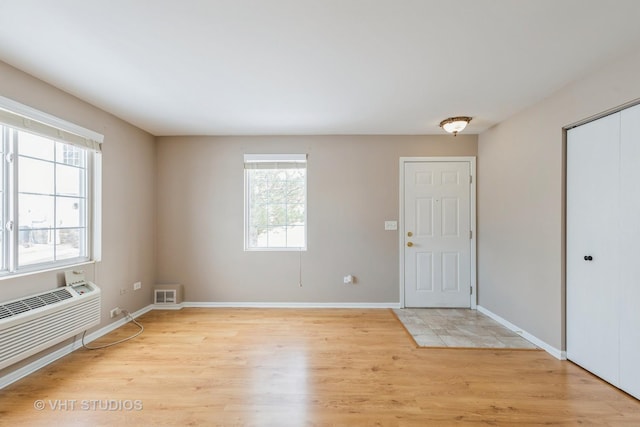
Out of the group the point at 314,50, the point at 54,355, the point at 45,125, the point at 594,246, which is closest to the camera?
the point at 314,50

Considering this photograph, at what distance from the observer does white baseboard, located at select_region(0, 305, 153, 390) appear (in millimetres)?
2127

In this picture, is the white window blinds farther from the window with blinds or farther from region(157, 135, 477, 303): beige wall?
region(157, 135, 477, 303): beige wall

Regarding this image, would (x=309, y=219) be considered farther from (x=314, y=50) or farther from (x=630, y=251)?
(x=630, y=251)

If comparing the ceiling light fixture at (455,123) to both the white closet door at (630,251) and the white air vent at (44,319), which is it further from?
the white air vent at (44,319)

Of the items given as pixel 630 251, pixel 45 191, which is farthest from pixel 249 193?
pixel 630 251

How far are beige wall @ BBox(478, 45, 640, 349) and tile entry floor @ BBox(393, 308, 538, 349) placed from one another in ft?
0.68

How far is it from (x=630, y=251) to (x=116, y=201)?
4898mm

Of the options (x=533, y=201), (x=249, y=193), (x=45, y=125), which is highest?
(x=45, y=125)

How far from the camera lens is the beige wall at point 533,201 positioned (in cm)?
223

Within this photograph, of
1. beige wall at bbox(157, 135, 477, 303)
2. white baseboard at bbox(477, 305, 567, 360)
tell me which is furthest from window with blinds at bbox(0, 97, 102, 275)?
white baseboard at bbox(477, 305, 567, 360)

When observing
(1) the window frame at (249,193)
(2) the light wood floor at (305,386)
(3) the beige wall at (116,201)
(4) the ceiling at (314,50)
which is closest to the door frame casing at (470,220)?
(4) the ceiling at (314,50)

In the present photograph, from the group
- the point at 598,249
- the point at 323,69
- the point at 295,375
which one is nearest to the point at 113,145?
the point at 323,69

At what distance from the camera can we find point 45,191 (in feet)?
8.15

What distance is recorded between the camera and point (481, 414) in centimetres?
183
